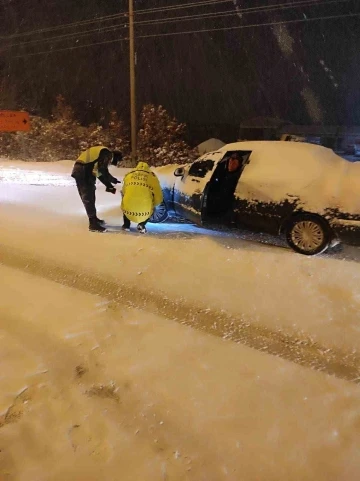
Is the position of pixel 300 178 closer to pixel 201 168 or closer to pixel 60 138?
pixel 201 168

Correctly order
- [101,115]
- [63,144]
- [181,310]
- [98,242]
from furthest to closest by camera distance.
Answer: [101,115], [63,144], [98,242], [181,310]

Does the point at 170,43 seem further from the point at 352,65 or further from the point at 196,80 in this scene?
the point at 352,65

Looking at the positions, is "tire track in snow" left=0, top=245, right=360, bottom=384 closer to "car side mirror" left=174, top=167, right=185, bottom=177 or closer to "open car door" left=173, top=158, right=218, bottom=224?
"open car door" left=173, top=158, right=218, bottom=224

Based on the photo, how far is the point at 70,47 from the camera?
26.6m

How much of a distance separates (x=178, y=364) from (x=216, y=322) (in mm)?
786

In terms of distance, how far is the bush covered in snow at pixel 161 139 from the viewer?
19.6m

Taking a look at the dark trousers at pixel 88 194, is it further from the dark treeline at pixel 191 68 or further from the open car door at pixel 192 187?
the dark treeline at pixel 191 68

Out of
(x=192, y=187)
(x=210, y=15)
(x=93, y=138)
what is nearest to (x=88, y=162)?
(x=192, y=187)

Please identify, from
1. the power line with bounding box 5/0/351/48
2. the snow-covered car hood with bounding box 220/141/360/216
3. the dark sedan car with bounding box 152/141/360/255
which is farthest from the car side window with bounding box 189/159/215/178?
the power line with bounding box 5/0/351/48

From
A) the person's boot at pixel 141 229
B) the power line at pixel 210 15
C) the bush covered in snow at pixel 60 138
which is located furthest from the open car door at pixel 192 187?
the bush covered in snow at pixel 60 138

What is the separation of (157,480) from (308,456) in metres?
0.92

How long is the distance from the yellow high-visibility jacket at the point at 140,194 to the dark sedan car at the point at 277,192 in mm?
468

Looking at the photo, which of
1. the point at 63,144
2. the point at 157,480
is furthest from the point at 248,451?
the point at 63,144

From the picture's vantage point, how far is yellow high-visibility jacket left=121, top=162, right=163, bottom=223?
6543 millimetres
